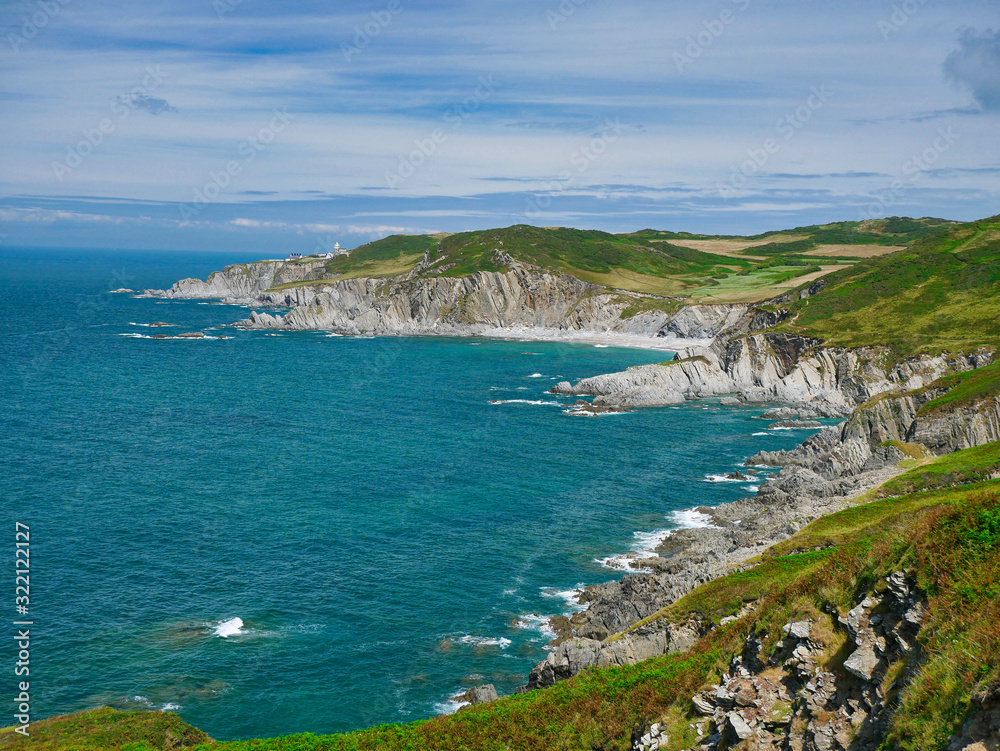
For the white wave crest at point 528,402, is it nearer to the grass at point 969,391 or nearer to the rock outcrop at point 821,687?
the grass at point 969,391

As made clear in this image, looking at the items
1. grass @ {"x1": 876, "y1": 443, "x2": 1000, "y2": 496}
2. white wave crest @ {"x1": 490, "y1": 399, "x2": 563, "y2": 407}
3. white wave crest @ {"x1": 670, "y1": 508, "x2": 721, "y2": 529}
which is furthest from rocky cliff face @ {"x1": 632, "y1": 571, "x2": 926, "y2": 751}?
white wave crest @ {"x1": 490, "y1": 399, "x2": 563, "y2": 407}

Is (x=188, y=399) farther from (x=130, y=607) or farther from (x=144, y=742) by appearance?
(x=144, y=742)

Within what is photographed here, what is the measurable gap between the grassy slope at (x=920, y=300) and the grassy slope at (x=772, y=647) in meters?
82.8

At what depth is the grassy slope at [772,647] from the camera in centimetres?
1511

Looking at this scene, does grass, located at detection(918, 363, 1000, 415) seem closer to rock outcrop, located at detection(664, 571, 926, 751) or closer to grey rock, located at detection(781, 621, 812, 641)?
grey rock, located at detection(781, 621, 812, 641)

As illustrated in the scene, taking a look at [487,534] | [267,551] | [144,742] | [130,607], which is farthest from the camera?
[487,534]

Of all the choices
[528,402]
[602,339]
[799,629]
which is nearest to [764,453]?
[528,402]

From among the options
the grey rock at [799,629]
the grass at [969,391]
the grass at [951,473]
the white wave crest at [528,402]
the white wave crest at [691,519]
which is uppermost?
the grass at [969,391]

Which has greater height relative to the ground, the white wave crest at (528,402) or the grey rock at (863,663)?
the grey rock at (863,663)

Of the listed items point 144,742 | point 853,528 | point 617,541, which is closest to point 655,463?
point 617,541

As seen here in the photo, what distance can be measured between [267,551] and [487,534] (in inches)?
A: 678

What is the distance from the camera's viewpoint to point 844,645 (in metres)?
18.8

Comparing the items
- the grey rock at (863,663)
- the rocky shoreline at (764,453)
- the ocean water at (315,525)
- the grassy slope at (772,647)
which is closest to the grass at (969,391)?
the rocky shoreline at (764,453)

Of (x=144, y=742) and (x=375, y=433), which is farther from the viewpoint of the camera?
(x=375, y=433)
